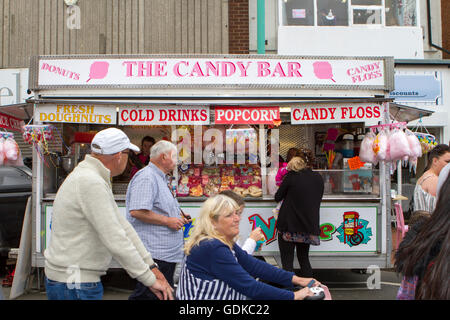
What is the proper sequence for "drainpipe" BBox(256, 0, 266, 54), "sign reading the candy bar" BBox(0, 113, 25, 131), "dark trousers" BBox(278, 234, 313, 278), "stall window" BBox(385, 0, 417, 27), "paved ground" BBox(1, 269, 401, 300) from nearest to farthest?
"dark trousers" BBox(278, 234, 313, 278) < "paved ground" BBox(1, 269, 401, 300) < "sign reading the candy bar" BBox(0, 113, 25, 131) < "drainpipe" BBox(256, 0, 266, 54) < "stall window" BBox(385, 0, 417, 27)

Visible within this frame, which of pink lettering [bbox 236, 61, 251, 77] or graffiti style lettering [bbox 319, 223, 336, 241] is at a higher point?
pink lettering [bbox 236, 61, 251, 77]

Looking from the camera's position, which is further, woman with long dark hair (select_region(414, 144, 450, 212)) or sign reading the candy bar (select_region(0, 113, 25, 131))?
sign reading the candy bar (select_region(0, 113, 25, 131))

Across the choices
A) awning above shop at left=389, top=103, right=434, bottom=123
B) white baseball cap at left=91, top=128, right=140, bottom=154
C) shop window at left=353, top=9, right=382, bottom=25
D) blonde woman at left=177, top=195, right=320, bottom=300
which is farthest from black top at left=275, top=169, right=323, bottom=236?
shop window at left=353, top=9, right=382, bottom=25

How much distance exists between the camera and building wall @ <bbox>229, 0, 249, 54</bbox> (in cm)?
1107

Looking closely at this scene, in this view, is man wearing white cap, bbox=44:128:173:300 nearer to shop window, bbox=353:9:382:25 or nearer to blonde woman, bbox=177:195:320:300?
blonde woman, bbox=177:195:320:300

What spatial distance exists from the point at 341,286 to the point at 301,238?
1498mm

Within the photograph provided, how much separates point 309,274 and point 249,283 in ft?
10.8

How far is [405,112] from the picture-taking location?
7.17 metres

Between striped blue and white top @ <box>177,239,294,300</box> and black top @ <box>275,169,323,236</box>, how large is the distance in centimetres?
303

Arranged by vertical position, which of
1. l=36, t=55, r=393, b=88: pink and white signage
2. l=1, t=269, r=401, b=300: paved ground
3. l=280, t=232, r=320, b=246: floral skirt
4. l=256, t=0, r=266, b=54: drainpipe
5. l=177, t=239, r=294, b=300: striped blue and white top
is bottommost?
l=1, t=269, r=401, b=300: paved ground

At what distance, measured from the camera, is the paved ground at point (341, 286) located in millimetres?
6008

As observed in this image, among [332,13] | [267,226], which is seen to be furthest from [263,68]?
[332,13]

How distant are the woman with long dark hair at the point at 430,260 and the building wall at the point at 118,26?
31.3ft
